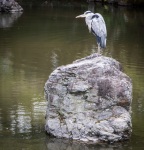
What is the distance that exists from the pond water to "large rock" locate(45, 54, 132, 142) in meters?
0.27

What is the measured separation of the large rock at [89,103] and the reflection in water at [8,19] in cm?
2064

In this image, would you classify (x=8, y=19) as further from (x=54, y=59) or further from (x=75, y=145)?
(x=75, y=145)

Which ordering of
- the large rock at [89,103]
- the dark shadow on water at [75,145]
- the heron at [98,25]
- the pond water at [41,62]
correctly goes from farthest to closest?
the heron at [98,25]
the pond water at [41,62]
the large rock at [89,103]
the dark shadow on water at [75,145]

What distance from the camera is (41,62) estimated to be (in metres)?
17.6

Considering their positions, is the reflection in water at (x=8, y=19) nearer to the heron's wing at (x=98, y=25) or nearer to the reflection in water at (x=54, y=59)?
the reflection in water at (x=54, y=59)

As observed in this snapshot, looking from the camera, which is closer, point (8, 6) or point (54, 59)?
point (54, 59)

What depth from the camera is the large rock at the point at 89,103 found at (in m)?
9.13

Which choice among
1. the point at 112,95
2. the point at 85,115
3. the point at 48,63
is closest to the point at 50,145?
the point at 85,115

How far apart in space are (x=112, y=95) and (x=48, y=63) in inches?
335

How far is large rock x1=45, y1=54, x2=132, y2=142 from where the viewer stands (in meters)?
9.13

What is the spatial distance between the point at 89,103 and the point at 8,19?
25983mm

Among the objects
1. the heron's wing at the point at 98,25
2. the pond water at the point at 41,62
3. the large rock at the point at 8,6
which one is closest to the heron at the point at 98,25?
the heron's wing at the point at 98,25

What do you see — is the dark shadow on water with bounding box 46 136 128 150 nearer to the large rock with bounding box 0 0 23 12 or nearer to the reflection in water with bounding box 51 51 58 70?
the reflection in water with bounding box 51 51 58 70

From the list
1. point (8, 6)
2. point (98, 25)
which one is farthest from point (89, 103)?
point (8, 6)
